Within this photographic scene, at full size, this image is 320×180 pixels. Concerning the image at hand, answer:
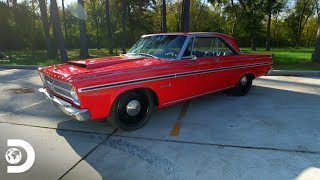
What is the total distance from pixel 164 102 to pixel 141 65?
2.76 ft

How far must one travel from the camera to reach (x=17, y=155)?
13.3 feet

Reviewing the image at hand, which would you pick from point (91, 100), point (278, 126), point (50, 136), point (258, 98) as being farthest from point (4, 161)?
point (258, 98)

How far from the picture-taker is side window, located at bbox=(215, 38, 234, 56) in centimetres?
645

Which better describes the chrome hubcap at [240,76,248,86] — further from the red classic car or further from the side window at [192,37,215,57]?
the side window at [192,37,215,57]

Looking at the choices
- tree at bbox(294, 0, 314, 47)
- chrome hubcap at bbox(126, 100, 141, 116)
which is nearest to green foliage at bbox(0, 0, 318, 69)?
tree at bbox(294, 0, 314, 47)

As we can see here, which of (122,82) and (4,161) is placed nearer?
(4,161)

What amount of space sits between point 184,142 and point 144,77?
1.26m

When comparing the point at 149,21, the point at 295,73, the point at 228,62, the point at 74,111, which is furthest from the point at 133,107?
the point at 149,21

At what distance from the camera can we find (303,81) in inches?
367

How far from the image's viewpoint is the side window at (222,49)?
6.45m

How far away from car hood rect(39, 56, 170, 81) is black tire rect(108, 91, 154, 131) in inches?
17.3

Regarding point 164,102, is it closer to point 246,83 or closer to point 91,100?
point 91,100

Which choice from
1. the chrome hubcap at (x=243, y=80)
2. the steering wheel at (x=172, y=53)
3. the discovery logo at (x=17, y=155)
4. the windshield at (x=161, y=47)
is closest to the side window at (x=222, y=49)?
the chrome hubcap at (x=243, y=80)

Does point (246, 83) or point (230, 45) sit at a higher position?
point (230, 45)
